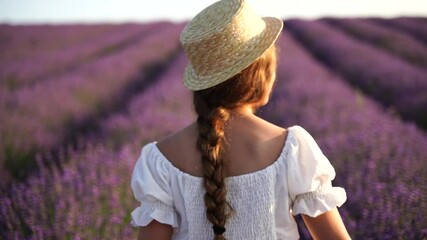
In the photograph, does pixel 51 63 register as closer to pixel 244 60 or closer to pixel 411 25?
pixel 411 25

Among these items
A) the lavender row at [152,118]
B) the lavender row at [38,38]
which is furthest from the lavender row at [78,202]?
the lavender row at [38,38]

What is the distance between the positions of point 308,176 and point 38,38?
936cm

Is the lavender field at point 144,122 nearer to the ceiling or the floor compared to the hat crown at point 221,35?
nearer to the floor

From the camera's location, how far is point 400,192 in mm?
2719

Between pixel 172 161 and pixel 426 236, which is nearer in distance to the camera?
pixel 172 161

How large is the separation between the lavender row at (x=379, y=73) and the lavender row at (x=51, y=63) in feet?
11.0

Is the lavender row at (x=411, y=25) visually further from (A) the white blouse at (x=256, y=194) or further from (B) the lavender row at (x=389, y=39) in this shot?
(A) the white blouse at (x=256, y=194)

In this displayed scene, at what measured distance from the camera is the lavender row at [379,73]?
518cm

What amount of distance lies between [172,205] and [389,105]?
4215mm

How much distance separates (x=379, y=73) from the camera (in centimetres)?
659

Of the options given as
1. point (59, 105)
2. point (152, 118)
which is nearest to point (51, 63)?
point (59, 105)

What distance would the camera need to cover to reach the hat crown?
66.8 inches

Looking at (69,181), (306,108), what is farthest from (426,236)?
(306,108)

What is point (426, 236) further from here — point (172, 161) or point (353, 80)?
point (353, 80)
